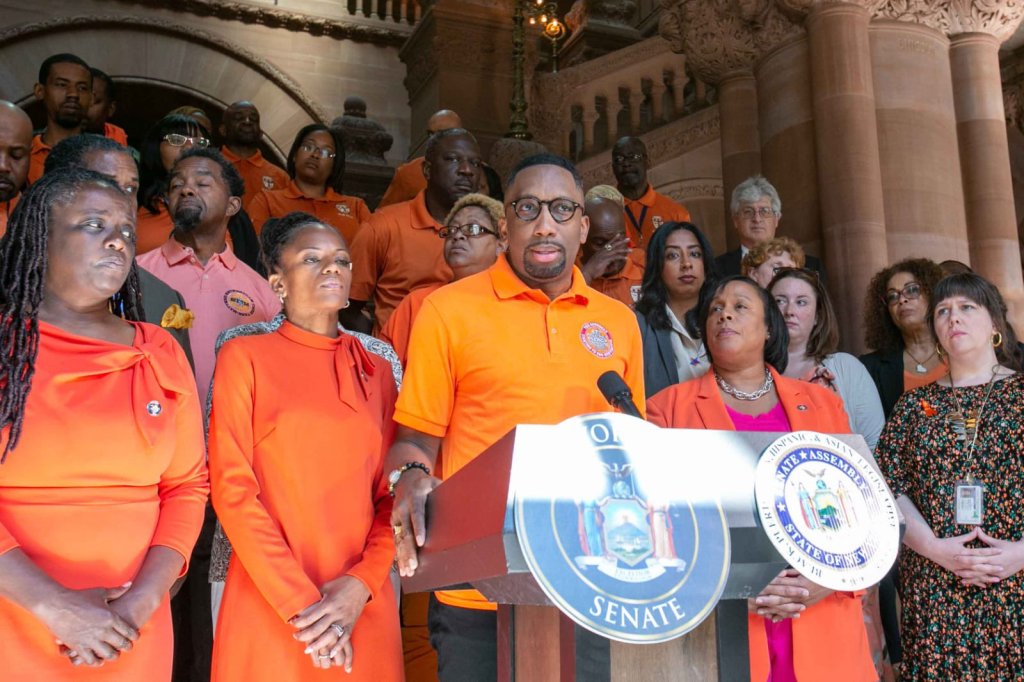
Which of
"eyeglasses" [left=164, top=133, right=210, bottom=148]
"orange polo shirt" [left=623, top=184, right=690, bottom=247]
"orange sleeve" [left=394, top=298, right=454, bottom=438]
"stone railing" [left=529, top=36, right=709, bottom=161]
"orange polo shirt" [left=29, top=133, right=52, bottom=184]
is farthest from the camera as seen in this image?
"stone railing" [left=529, top=36, right=709, bottom=161]

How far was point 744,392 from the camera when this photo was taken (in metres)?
3.51

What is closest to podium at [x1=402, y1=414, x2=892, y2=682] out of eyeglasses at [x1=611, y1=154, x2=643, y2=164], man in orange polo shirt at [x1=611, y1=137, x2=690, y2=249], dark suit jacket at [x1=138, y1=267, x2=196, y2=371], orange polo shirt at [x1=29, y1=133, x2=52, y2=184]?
dark suit jacket at [x1=138, y1=267, x2=196, y2=371]

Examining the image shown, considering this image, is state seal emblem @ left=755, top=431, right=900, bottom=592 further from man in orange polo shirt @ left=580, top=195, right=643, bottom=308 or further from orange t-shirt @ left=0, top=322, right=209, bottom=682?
man in orange polo shirt @ left=580, top=195, right=643, bottom=308

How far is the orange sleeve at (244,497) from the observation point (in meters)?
2.72

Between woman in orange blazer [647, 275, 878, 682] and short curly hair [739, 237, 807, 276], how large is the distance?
1.51 metres

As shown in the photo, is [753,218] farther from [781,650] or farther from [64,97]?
[64,97]

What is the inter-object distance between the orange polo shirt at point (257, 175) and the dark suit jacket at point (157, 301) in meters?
3.24

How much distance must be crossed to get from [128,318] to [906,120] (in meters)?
5.58

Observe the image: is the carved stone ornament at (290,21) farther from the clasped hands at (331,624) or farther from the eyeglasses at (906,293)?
the clasped hands at (331,624)

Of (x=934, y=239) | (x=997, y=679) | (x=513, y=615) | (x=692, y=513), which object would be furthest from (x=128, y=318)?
(x=934, y=239)

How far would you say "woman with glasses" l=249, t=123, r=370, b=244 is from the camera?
619cm

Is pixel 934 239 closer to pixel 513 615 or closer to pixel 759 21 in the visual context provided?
pixel 759 21

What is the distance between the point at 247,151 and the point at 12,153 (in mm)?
2876

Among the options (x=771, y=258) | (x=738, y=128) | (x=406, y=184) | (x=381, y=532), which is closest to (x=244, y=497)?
(x=381, y=532)
